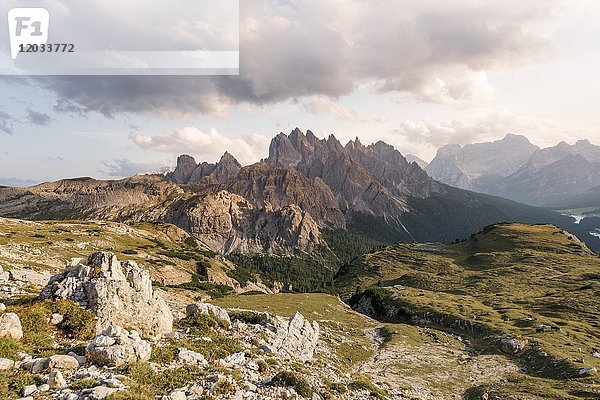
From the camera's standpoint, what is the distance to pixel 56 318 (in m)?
23.6

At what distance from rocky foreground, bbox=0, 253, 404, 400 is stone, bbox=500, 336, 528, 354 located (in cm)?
5015

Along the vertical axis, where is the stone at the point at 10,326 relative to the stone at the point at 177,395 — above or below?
above

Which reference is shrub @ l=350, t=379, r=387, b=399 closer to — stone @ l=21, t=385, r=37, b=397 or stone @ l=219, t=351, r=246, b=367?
stone @ l=219, t=351, r=246, b=367

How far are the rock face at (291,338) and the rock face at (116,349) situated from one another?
499 inches

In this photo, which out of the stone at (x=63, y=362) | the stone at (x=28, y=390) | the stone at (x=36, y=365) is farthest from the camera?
the stone at (x=63, y=362)

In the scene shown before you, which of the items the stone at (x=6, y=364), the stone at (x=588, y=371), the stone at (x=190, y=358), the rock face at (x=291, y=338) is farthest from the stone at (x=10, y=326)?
the stone at (x=588, y=371)

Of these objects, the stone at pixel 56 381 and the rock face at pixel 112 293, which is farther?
the rock face at pixel 112 293

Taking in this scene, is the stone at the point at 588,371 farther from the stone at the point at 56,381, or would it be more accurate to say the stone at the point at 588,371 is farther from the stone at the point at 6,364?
the stone at the point at 6,364

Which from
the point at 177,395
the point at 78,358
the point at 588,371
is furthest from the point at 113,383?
the point at 588,371

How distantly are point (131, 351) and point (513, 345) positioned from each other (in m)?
75.1

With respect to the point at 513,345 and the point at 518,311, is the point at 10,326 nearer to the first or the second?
the point at 513,345

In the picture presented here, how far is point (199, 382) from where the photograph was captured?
19.4 meters

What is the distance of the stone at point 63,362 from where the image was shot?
17.4 m

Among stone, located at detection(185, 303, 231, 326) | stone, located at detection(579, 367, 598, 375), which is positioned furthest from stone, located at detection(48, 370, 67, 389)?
stone, located at detection(579, 367, 598, 375)
